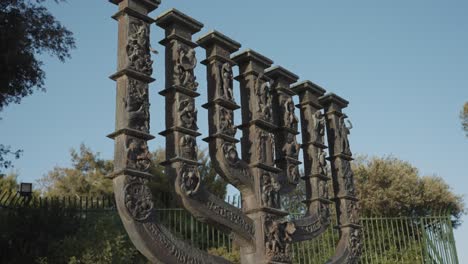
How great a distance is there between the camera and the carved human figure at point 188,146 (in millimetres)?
5773

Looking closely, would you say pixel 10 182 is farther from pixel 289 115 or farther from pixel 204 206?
pixel 204 206

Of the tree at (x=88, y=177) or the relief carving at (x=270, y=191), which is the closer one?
the relief carving at (x=270, y=191)

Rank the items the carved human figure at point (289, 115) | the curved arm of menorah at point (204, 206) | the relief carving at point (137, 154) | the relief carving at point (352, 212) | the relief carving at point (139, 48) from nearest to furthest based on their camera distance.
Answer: the relief carving at point (137, 154)
the relief carving at point (139, 48)
the curved arm of menorah at point (204, 206)
the carved human figure at point (289, 115)
the relief carving at point (352, 212)

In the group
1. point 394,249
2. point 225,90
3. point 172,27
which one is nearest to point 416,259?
point 394,249

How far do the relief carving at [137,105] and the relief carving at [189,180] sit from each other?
610 mm

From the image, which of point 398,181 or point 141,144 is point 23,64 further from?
point 398,181

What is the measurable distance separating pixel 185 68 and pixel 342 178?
3524 millimetres

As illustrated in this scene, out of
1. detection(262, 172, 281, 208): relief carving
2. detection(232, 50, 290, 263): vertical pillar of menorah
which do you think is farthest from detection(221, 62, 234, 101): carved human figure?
detection(262, 172, 281, 208): relief carving

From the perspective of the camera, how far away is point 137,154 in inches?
208

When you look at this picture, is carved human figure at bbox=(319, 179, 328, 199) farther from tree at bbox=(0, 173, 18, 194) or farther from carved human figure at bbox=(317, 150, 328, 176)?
tree at bbox=(0, 173, 18, 194)

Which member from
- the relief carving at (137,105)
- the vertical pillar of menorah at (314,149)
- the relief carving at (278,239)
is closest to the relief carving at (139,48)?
the relief carving at (137,105)

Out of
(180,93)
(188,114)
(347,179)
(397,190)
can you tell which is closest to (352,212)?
(347,179)

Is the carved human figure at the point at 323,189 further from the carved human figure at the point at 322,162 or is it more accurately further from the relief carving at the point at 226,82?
the relief carving at the point at 226,82

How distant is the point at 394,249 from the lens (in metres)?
13.4
